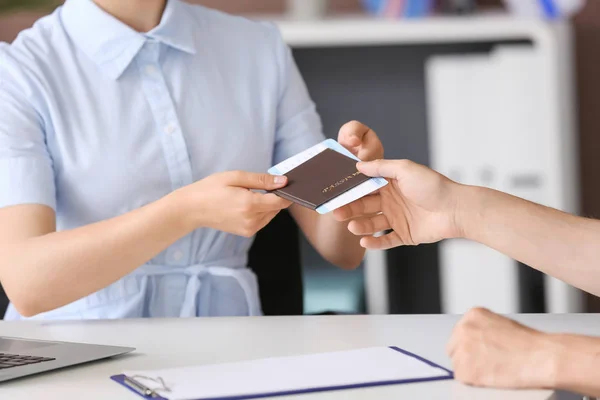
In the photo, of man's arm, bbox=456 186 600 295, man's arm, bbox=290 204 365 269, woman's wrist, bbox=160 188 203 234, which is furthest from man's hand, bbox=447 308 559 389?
man's arm, bbox=290 204 365 269

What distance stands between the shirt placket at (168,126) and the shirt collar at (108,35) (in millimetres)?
26

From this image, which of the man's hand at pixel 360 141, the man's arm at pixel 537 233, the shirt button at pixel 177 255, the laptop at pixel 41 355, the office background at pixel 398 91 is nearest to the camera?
the laptop at pixel 41 355

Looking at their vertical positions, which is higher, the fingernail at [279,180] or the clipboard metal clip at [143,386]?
the fingernail at [279,180]

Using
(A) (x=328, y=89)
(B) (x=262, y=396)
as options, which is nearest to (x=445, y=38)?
(A) (x=328, y=89)

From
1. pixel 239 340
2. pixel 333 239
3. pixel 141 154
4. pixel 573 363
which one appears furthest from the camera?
pixel 333 239

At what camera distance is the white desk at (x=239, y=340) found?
1.00 meters

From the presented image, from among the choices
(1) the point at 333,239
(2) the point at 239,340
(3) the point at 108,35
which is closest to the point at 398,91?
(1) the point at 333,239

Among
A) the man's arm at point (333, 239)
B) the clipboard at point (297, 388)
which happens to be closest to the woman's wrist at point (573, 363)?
the clipboard at point (297, 388)

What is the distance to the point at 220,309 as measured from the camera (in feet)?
5.56

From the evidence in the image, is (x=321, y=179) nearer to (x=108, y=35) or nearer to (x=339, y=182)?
(x=339, y=182)

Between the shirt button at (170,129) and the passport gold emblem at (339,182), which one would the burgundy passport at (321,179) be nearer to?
the passport gold emblem at (339,182)

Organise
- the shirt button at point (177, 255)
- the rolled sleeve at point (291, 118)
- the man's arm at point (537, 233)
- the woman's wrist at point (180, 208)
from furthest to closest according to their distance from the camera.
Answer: the rolled sleeve at point (291, 118) < the shirt button at point (177, 255) < the woman's wrist at point (180, 208) < the man's arm at point (537, 233)

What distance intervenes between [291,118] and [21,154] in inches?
20.8

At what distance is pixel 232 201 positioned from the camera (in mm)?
1385
